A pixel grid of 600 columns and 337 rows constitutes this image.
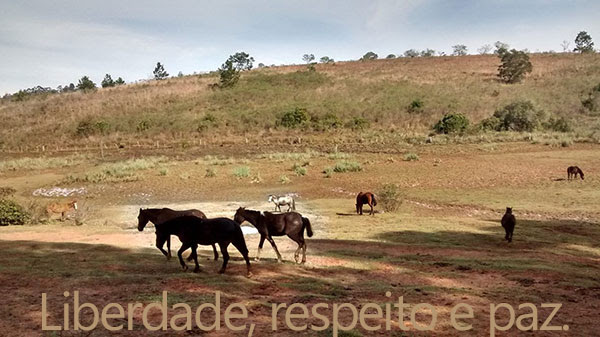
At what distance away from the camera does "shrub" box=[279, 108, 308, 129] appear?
198 feet

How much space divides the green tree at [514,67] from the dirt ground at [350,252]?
153 ft

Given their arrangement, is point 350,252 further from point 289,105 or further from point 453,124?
point 289,105

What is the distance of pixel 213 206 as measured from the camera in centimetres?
2350

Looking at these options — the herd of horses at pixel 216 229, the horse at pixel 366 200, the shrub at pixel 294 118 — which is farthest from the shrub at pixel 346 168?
the shrub at pixel 294 118

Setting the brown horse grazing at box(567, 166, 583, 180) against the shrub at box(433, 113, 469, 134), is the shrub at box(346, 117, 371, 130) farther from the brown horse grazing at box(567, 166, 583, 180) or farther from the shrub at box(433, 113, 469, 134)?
the brown horse grazing at box(567, 166, 583, 180)

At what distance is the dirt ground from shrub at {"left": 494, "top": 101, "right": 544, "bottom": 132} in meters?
18.8

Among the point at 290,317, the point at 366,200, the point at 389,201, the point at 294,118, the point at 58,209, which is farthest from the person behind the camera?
the point at 294,118

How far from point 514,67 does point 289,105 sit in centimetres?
3853

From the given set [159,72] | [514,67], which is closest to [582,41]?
[514,67]

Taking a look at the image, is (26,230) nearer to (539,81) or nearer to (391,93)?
(391,93)

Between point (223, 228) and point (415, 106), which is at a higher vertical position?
point (415, 106)

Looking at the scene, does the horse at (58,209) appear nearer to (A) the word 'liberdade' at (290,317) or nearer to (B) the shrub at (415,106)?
(A) the word 'liberdade' at (290,317)

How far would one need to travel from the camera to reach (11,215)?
1962cm

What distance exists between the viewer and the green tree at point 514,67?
→ 250 ft
